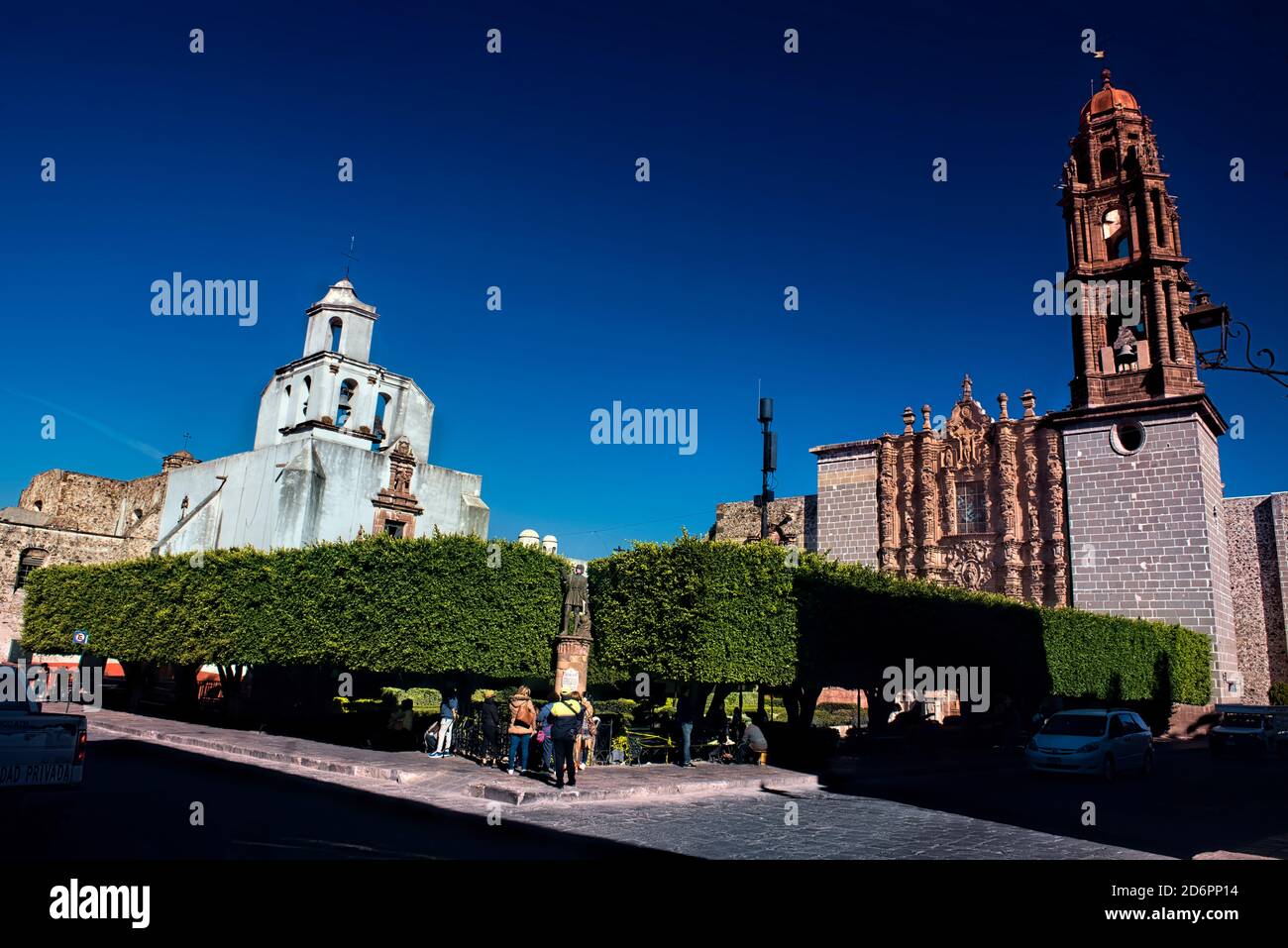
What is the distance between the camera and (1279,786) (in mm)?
16812

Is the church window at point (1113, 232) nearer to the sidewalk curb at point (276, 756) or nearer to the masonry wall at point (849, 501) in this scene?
the masonry wall at point (849, 501)

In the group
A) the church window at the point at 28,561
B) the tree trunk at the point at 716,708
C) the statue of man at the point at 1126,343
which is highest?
the statue of man at the point at 1126,343

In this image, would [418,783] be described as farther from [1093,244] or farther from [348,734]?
[1093,244]

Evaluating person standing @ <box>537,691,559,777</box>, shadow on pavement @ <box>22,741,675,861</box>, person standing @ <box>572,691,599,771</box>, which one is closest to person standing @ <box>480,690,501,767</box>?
person standing @ <box>572,691,599,771</box>

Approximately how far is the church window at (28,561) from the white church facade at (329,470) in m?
8.57

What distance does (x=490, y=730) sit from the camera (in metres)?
16.3

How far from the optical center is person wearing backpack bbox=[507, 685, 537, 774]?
14906 millimetres

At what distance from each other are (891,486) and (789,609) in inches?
925

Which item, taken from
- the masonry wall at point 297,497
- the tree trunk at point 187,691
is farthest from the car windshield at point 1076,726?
the tree trunk at point 187,691

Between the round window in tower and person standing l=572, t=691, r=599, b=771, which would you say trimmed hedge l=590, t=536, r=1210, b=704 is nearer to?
person standing l=572, t=691, r=599, b=771

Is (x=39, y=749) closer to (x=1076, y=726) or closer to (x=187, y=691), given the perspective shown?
(x=1076, y=726)

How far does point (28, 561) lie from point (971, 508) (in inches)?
1747

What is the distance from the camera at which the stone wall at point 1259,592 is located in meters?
36.8
